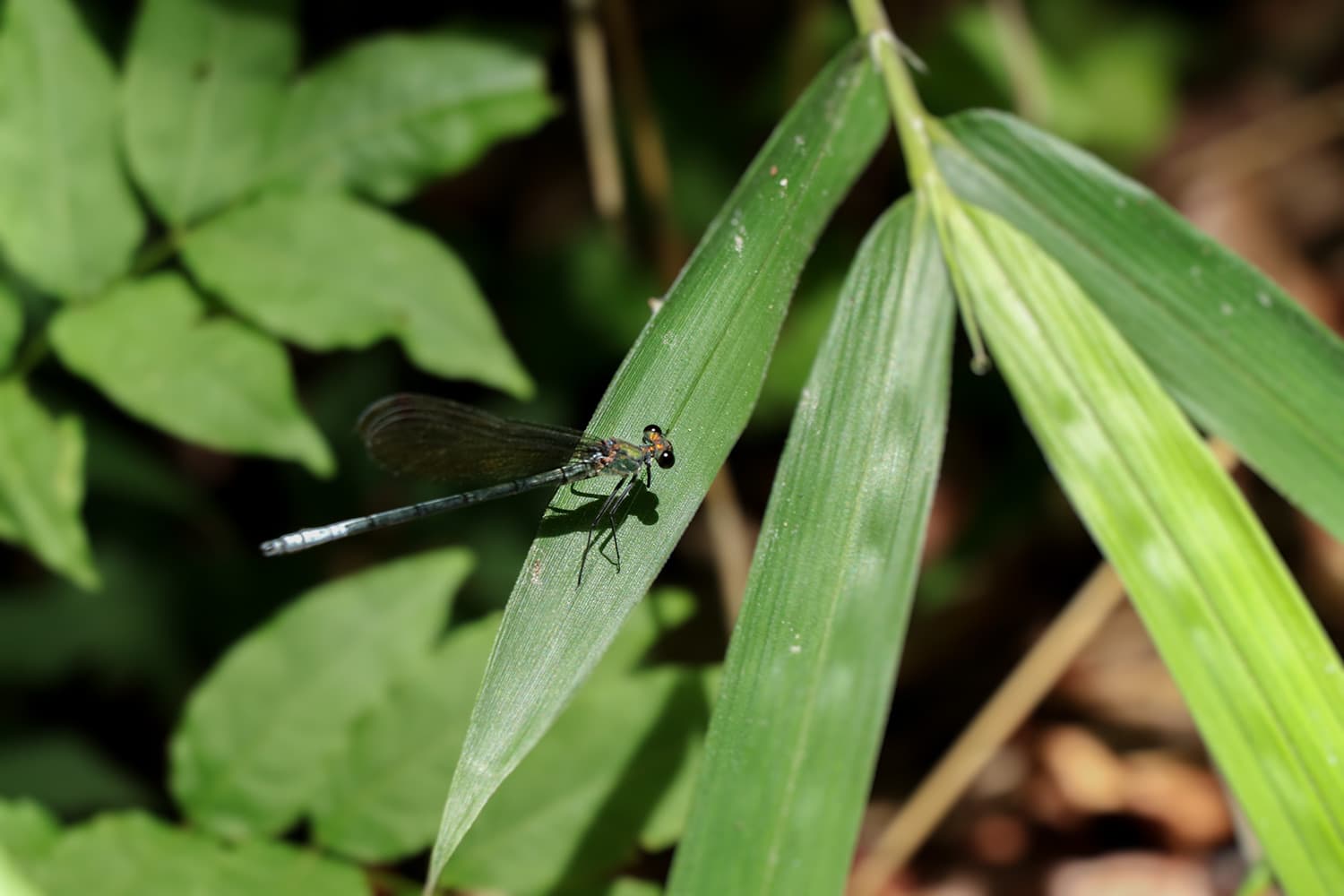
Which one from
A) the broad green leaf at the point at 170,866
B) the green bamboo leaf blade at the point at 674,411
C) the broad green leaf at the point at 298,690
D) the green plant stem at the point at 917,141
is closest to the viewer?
the green bamboo leaf blade at the point at 674,411

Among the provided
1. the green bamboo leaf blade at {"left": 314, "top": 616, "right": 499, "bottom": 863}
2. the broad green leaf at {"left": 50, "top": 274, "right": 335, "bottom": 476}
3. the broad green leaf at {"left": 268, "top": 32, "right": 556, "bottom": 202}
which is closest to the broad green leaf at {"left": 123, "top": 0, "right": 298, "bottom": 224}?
the broad green leaf at {"left": 268, "top": 32, "right": 556, "bottom": 202}

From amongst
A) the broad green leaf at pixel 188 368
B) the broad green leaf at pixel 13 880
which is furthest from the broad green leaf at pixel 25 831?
the broad green leaf at pixel 188 368

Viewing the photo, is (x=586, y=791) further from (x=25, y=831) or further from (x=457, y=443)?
(x=25, y=831)

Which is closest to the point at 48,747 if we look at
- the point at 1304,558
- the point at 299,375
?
the point at 299,375

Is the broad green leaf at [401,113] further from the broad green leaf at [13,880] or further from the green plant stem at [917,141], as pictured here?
the broad green leaf at [13,880]

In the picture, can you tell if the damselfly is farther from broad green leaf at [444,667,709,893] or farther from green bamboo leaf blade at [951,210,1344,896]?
green bamboo leaf blade at [951,210,1344,896]

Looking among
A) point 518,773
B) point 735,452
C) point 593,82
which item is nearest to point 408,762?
point 518,773
